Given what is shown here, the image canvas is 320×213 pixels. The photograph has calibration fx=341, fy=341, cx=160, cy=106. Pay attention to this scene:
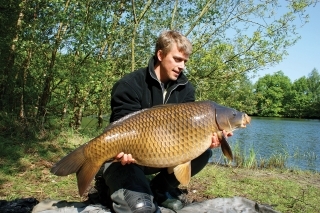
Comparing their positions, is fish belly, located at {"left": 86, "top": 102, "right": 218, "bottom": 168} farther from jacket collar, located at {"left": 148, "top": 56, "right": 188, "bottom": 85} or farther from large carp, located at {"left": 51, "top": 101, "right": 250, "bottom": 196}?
jacket collar, located at {"left": 148, "top": 56, "right": 188, "bottom": 85}

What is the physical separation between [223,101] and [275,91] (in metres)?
37.7

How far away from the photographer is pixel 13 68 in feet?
18.7

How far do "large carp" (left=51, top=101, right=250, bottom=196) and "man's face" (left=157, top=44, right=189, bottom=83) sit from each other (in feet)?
1.19

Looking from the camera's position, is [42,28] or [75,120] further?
[75,120]

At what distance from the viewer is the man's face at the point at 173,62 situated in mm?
2072

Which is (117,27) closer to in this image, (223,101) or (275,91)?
(223,101)

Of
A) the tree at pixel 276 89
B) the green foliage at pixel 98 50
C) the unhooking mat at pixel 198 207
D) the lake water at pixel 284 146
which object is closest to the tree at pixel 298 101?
the tree at pixel 276 89

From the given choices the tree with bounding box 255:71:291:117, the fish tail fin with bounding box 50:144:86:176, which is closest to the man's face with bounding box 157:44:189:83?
the fish tail fin with bounding box 50:144:86:176

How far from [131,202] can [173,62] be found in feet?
2.81

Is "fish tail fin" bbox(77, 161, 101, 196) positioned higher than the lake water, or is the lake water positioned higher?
"fish tail fin" bbox(77, 161, 101, 196)

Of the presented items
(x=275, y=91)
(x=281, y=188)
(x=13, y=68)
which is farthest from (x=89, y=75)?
(x=275, y=91)

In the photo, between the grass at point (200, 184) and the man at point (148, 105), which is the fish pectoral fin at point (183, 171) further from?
the grass at point (200, 184)

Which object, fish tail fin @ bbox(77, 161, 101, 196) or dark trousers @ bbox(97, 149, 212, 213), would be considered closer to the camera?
fish tail fin @ bbox(77, 161, 101, 196)

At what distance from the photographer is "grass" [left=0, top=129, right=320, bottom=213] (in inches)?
104
